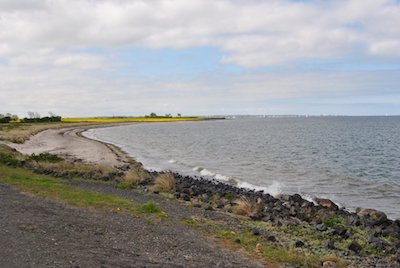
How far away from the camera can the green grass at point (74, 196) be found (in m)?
14.8

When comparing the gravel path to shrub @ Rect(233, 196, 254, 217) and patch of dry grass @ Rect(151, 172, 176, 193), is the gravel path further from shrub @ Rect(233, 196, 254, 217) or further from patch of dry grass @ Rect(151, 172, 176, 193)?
patch of dry grass @ Rect(151, 172, 176, 193)

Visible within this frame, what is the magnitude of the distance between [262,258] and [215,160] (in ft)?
111

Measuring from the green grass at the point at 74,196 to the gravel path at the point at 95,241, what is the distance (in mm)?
915

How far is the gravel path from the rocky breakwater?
2835 millimetres

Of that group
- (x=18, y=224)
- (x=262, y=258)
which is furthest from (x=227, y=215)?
(x=18, y=224)

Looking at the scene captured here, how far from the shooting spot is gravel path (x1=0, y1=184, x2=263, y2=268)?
876 centimetres

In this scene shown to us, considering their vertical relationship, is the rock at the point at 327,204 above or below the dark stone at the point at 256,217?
below

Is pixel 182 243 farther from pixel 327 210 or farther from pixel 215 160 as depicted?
pixel 215 160

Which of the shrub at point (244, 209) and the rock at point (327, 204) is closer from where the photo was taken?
the shrub at point (244, 209)

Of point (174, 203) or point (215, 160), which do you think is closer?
point (174, 203)

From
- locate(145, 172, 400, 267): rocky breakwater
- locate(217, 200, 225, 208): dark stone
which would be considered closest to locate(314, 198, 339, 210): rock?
locate(145, 172, 400, 267): rocky breakwater

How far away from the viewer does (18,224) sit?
11.1m

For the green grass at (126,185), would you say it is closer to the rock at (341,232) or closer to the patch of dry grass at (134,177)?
the patch of dry grass at (134,177)

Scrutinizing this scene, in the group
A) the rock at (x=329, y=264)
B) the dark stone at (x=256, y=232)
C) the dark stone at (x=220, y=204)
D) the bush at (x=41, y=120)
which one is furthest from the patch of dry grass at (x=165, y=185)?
the bush at (x=41, y=120)
